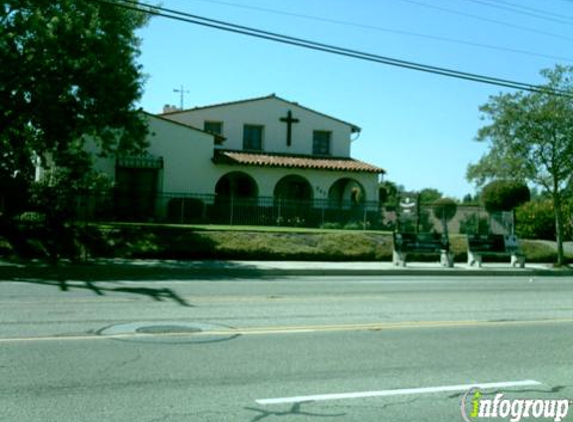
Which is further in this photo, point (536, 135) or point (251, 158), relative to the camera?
point (251, 158)

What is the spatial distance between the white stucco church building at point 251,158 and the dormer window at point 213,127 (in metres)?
0.06

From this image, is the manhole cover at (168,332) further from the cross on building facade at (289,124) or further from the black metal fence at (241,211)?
the cross on building facade at (289,124)

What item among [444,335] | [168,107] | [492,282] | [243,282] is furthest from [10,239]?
[168,107]

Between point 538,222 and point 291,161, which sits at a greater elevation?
point 291,161

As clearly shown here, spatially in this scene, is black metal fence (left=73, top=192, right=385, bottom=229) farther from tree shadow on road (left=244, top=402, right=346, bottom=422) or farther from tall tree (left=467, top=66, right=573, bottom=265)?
tree shadow on road (left=244, top=402, right=346, bottom=422)

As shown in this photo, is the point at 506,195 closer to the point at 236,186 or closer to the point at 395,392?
the point at 236,186

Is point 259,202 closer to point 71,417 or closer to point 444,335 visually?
point 444,335

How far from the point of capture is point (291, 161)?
37.9 metres

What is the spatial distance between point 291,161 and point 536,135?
54.0ft

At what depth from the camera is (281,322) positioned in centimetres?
1031

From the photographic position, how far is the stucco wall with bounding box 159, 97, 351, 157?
39.8 metres

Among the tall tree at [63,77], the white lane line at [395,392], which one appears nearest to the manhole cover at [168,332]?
the white lane line at [395,392]

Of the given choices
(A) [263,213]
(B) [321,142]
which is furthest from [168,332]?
(B) [321,142]

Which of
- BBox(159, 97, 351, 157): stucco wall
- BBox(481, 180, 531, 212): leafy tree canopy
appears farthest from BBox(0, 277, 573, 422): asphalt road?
BBox(159, 97, 351, 157): stucco wall
